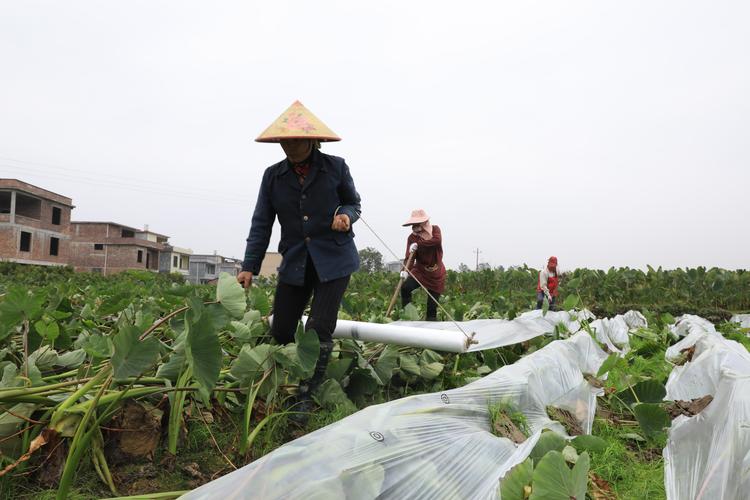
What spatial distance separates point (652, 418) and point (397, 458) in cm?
138

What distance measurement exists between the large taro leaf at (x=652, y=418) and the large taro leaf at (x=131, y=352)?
6.03 ft

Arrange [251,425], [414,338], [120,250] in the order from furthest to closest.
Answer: [120,250]
[414,338]
[251,425]

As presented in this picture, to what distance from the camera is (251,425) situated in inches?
82.4

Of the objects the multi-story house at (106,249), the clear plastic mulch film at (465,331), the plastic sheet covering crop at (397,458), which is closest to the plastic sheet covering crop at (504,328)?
the clear plastic mulch film at (465,331)

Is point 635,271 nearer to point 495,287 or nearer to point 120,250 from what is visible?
point 495,287

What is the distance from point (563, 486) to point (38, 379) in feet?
5.43

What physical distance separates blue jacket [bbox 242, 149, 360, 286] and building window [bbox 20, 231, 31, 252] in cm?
3016

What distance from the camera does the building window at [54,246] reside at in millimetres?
29422

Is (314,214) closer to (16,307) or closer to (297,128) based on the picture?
(297,128)

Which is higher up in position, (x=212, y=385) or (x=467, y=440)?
(x=212, y=385)

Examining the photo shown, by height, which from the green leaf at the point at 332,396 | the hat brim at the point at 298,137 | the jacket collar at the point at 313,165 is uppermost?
the hat brim at the point at 298,137

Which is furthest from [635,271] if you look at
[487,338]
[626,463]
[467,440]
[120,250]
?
[120,250]

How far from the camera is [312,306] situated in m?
2.32

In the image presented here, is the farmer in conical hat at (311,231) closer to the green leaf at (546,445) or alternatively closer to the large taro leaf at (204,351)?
the large taro leaf at (204,351)
